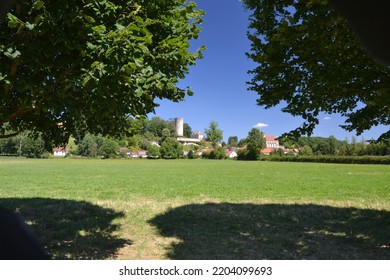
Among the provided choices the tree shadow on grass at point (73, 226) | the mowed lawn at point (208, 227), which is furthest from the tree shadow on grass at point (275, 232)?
the tree shadow on grass at point (73, 226)

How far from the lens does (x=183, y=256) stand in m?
8.58

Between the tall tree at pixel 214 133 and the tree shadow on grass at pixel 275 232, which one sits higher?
the tall tree at pixel 214 133

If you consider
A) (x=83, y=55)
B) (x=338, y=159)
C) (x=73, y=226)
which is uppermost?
(x=83, y=55)

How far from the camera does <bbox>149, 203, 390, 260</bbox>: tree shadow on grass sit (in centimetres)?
897

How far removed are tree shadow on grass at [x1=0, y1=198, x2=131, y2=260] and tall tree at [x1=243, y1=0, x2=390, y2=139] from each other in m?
5.89

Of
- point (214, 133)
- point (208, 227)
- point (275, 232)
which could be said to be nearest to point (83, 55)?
point (208, 227)

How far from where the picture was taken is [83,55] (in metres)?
5.58

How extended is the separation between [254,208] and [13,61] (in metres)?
12.5

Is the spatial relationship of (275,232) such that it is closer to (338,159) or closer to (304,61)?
(304,61)

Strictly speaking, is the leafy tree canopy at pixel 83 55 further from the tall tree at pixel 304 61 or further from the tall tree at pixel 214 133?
the tall tree at pixel 214 133

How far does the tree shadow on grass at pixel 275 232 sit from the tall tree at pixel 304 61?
3.36 metres

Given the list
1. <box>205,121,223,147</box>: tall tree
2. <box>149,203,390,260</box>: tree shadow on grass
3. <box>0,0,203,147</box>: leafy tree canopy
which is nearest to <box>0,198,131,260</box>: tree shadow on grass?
<box>149,203,390,260</box>: tree shadow on grass

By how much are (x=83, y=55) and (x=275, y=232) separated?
8409mm

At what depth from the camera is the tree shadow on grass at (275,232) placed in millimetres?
8969
